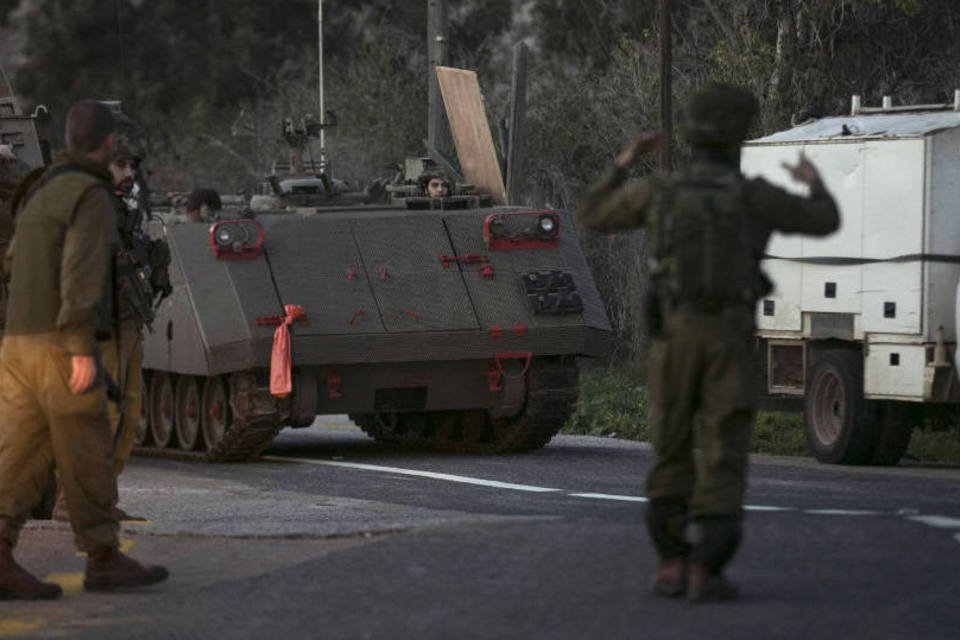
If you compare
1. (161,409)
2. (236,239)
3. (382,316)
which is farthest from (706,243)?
(161,409)

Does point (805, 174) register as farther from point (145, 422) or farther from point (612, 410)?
point (612, 410)

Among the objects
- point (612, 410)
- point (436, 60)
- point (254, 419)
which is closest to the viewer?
point (254, 419)

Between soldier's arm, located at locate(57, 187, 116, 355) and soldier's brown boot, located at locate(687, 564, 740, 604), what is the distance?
2597mm

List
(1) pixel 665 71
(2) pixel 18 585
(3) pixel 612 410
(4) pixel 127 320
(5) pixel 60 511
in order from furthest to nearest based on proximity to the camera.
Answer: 1. (1) pixel 665 71
2. (3) pixel 612 410
3. (5) pixel 60 511
4. (4) pixel 127 320
5. (2) pixel 18 585

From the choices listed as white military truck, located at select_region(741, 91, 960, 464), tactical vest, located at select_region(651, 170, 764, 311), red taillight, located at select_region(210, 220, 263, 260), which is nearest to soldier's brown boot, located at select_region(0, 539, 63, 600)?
tactical vest, located at select_region(651, 170, 764, 311)

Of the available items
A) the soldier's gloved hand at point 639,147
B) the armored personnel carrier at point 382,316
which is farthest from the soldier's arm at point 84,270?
the armored personnel carrier at point 382,316

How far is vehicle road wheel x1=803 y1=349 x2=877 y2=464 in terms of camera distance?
18047 mm

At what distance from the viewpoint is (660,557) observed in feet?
30.1

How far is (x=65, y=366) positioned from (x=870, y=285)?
885 centimetres

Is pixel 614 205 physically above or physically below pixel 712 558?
above

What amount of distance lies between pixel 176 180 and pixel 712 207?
38.1m

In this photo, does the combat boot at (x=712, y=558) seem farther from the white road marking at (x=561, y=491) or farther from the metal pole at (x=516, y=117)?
the metal pole at (x=516, y=117)

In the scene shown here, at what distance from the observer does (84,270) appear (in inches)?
390

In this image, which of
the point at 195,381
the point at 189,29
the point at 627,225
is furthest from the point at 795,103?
the point at 189,29
